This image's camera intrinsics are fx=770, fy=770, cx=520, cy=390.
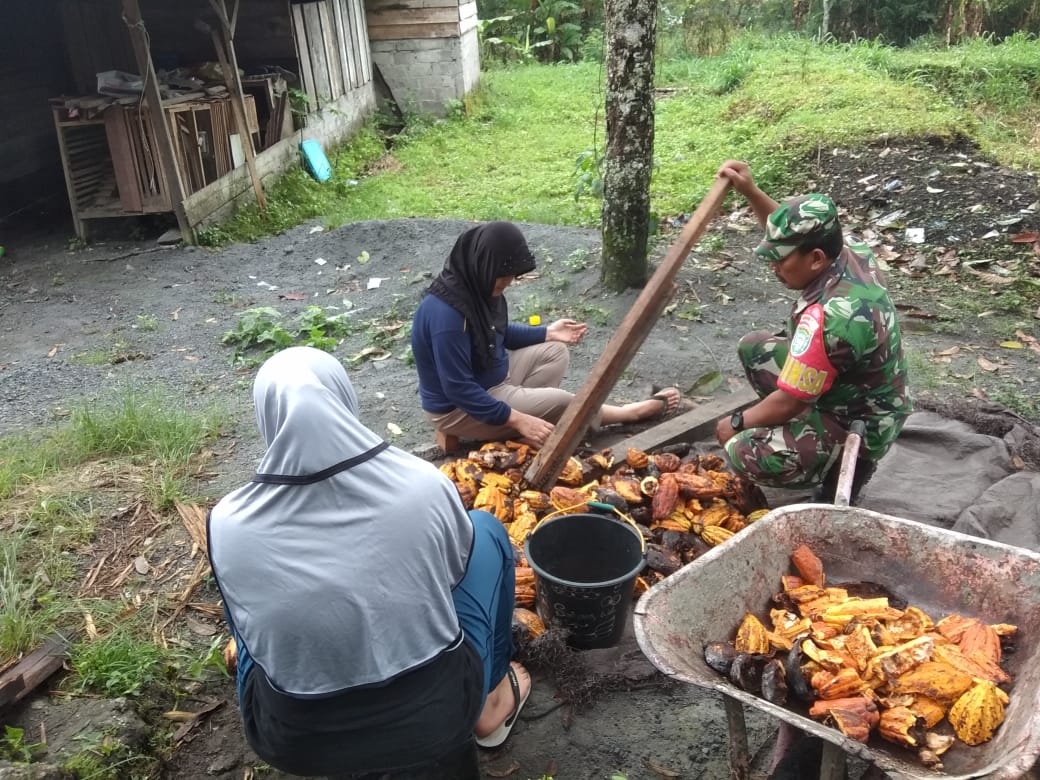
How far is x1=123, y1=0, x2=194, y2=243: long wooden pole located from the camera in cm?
799

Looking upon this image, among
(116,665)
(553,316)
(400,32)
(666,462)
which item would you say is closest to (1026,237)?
(553,316)

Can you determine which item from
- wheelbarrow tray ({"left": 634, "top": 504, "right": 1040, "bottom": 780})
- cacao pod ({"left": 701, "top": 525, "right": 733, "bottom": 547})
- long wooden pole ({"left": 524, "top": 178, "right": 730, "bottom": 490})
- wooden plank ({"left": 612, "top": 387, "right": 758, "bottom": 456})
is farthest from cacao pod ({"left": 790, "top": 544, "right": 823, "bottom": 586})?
wooden plank ({"left": 612, "top": 387, "right": 758, "bottom": 456})

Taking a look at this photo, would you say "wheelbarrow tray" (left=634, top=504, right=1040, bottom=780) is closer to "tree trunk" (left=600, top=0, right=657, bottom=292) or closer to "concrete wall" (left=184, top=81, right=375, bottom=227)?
"tree trunk" (left=600, top=0, right=657, bottom=292)

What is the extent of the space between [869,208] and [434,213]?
4.99 meters

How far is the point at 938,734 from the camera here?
2.10 m

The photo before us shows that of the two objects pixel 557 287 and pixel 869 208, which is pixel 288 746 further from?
pixel 869 208

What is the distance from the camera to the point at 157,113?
842 cm

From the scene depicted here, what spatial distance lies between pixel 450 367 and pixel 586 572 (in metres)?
1.22

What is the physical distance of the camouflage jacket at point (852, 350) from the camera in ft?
9.87

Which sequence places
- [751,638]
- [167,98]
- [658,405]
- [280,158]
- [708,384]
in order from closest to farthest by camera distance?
[751,638] → [658,405] → [708,384] → [167,98] → [280,158]

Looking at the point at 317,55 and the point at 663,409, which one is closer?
the point at 663,409

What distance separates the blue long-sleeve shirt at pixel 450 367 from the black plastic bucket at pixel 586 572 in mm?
931

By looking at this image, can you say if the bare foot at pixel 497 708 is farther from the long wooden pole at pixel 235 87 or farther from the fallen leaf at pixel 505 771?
the long wooden pole at pixel 235 87

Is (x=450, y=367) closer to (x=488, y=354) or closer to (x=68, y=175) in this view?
(x=488, y=354)
